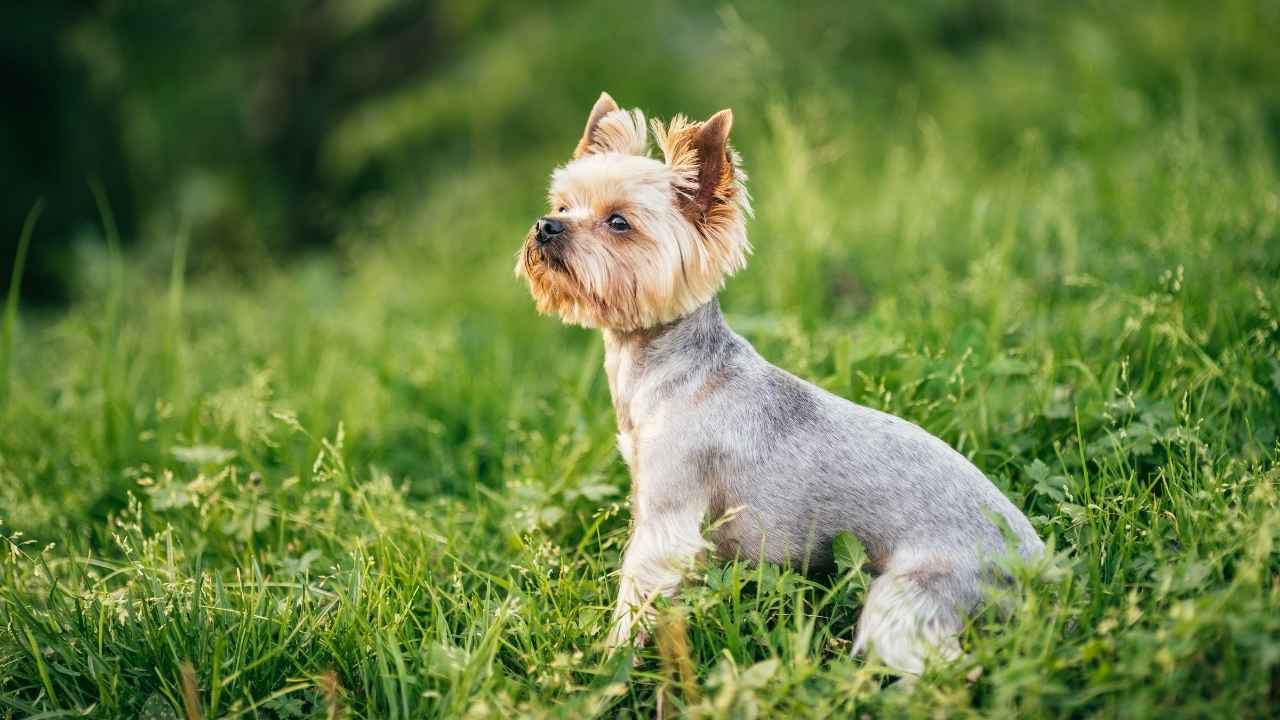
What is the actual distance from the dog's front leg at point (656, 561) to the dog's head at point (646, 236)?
69 cm

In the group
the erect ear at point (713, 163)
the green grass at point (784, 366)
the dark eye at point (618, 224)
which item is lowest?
the green grass at point (784, 366)

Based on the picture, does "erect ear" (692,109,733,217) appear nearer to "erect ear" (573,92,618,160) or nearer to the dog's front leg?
"erect ear" (573,92,618,160)

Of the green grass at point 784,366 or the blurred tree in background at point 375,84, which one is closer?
the green grass at point 784,366

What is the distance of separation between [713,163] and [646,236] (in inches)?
13.2

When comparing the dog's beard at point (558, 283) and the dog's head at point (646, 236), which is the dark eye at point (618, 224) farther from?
the dog's beard at point (558, 283)

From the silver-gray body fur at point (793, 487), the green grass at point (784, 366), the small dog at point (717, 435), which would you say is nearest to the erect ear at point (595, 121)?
the small dog at point (717, 435)

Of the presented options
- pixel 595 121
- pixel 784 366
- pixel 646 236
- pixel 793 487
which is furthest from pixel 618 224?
pixel 784 366

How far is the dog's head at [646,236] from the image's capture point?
3170mm

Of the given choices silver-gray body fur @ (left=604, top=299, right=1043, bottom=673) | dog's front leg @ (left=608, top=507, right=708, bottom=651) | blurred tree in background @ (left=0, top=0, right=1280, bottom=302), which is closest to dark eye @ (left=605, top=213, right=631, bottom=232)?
silver-gray body fur @ (left=604, top=299, right=1043, bottom=673)

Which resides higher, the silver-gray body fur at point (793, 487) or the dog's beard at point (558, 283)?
the dog's beard at point (558, 283)

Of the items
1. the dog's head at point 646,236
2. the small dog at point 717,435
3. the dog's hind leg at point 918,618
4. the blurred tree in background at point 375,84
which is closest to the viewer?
the dog's hind leg at point 918,618

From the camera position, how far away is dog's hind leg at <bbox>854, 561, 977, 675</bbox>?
2.71 metres

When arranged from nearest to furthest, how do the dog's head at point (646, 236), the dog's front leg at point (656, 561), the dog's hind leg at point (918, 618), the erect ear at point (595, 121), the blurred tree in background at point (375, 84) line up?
the dog's hind leg at point (918, 618) < the dog's front leg at point (656, 561) < the dog's head at point (646, 236) < the erect ear at point (595, 121) < the blurred tree in background at point (375, 84)

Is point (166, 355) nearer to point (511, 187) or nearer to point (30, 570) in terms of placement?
point (30, 570)
